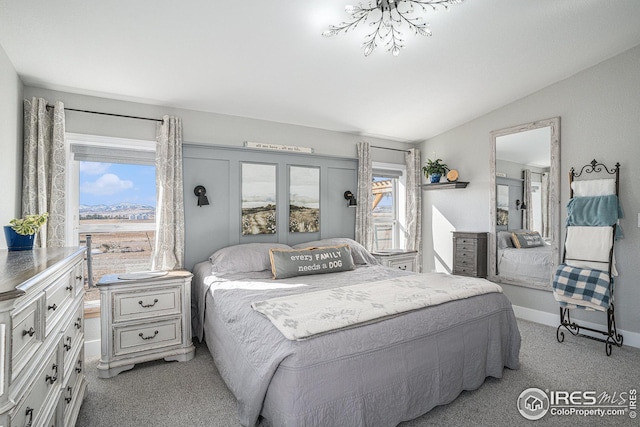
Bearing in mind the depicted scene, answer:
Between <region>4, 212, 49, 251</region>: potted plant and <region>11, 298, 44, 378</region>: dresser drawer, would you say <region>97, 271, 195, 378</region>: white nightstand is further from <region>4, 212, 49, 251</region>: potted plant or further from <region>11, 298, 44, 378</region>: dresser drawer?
<region>11, 298, 44, 378</region>: dresser drawer

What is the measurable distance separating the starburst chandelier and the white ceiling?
82 mm

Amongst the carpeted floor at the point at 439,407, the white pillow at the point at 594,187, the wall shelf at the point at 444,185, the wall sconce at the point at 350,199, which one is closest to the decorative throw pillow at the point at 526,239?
the white pillow at the point at 594,187

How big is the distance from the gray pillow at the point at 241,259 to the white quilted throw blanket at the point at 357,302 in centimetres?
101

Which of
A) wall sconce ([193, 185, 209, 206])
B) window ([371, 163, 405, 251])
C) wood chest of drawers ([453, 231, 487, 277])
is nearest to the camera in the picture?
wall sconce ([193, 185, 209, 206])

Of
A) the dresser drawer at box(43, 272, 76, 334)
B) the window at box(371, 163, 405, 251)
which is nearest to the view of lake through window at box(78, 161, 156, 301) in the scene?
the dresser drawer at box(43, 272, 76, 334)

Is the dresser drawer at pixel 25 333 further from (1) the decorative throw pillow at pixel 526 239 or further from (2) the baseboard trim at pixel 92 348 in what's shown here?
(1) the decorative throw pillow at pixel 526 239

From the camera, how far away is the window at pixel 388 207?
495 centimetres

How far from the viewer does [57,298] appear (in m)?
1.55

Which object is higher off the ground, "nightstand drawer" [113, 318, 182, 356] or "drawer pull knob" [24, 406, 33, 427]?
"drawer pull knob" [24, 406, 33, 427]

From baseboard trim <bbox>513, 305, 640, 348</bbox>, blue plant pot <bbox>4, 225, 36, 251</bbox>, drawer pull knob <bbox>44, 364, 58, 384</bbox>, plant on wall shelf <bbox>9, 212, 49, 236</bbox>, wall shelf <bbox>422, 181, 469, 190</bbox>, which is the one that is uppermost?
wall shelf <bbox>422, 181, 469, 190</bbox>

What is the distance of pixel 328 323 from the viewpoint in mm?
1771

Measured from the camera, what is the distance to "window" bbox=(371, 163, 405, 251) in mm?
4949

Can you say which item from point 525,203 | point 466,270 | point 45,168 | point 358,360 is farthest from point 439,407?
point 45,168

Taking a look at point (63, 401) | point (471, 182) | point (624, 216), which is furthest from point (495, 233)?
point (63, 401)
